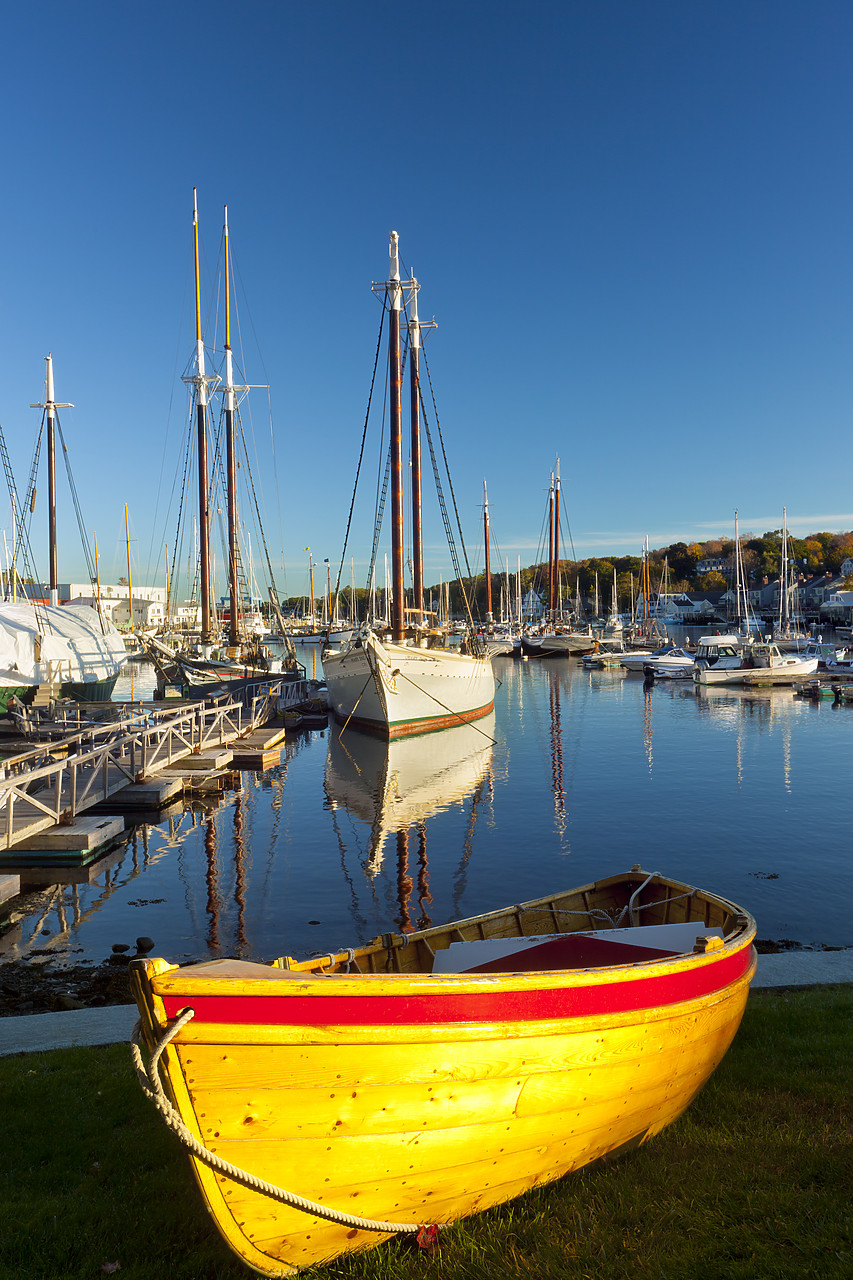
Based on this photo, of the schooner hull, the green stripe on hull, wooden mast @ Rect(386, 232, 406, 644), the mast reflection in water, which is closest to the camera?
the mast reflection in water

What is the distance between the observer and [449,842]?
792 inches

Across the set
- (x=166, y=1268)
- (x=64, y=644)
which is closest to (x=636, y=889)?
(x=166, y=1268)

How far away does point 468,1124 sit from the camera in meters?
4.82

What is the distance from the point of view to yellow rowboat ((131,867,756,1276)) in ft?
13.8

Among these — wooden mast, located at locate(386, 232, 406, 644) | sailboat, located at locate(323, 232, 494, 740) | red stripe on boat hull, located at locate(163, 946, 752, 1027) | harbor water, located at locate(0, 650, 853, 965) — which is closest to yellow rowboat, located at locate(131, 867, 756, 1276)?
red stripe on boat hull, located at locate(163, 946, 752, 1027)

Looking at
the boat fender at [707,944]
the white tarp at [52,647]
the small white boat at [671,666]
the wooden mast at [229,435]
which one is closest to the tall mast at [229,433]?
the wooden mast at [229,435]

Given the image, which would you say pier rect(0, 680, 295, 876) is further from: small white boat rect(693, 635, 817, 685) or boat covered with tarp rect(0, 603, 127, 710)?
small white boat rect(693, 635, 817, 685)

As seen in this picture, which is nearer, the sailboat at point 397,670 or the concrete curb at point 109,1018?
the concrete curb at point 109,1018

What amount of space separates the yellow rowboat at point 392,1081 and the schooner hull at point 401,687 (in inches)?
1077

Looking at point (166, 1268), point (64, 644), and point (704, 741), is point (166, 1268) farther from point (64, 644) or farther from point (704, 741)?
point (64, 644)

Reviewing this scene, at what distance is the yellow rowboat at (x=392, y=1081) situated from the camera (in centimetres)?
419

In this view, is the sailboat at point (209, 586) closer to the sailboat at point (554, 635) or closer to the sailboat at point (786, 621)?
the sailboat at point (554, 635)

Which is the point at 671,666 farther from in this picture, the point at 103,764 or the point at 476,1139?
the point at 476,1139

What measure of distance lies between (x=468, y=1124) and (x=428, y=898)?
11194 mm
